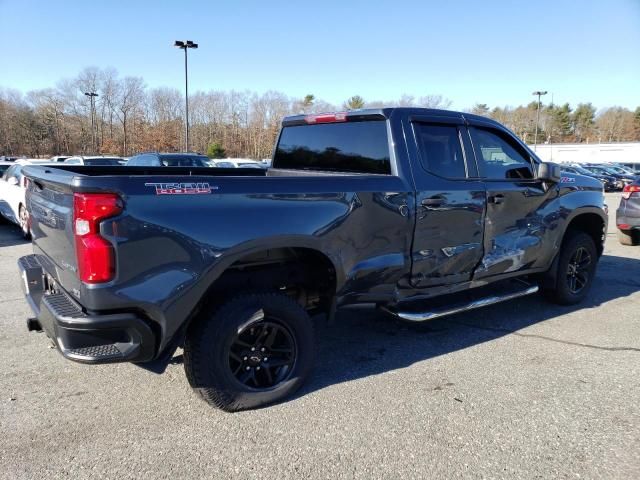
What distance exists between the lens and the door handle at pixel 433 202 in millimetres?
3825

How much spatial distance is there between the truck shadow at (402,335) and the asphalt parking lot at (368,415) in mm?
24

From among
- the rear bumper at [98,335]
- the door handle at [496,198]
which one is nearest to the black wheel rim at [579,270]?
the door handle at [496,198]

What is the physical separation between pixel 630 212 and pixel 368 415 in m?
8.36

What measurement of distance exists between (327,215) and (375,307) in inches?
38.1

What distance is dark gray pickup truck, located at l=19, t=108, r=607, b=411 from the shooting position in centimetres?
267

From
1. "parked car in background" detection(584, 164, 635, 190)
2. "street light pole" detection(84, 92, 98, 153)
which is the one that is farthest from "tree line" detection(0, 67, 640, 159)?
"parked car in background" detection(584, 164, 635, 190)

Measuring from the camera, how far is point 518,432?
9.85ft

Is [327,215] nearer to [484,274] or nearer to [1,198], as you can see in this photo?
[484,274]

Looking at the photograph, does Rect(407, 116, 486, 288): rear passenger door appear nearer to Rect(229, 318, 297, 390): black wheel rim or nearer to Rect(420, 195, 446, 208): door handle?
Rect(420, 195, 446, 208): door handle

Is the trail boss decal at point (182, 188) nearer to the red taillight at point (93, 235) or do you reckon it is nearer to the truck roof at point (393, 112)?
the red taillight at point (93, 235)

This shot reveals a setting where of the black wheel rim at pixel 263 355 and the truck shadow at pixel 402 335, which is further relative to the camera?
the truck shadow at pixel 402 335

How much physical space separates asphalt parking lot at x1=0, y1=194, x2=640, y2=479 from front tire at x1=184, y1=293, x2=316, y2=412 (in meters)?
0.14

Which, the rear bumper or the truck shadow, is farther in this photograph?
the truck shadow

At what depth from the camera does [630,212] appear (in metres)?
9.23
